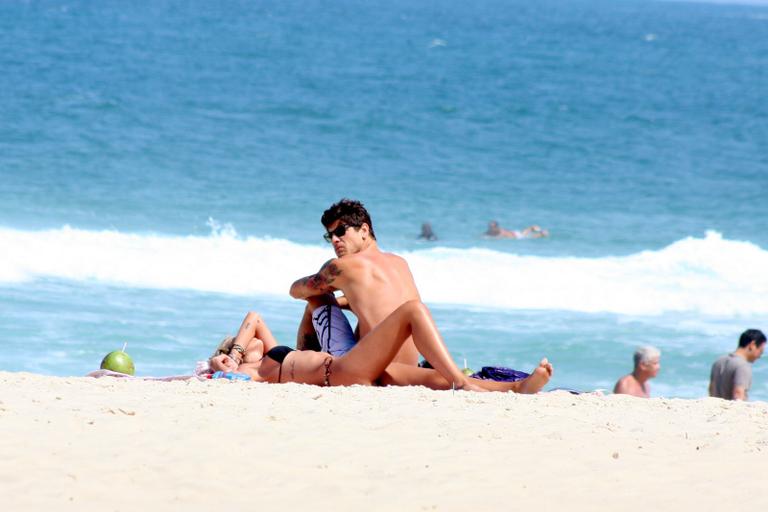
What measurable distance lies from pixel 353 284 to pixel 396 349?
0.47 m

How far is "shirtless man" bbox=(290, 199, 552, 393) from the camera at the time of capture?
20.7ft

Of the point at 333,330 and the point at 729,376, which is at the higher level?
the point at 729,376

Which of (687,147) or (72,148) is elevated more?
(687,147)

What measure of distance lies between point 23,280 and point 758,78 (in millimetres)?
36603

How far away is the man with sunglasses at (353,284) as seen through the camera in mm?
6305

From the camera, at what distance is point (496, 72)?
38062 millimetres

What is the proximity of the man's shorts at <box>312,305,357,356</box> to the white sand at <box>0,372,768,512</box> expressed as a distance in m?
0.51

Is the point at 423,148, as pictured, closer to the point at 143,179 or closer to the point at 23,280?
the point at 143,179

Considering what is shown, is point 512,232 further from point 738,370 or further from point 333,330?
point 333,330

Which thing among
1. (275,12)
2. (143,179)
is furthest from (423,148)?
(275,12)

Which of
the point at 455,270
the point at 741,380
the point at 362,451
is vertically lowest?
the point at 362,451

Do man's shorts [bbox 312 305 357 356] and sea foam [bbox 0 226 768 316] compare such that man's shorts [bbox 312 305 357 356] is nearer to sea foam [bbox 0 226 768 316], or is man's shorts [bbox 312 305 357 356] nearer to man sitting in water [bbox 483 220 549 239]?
sea foam [bbox 0 226 768 316]

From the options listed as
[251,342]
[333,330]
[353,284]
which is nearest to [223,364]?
[251,342]

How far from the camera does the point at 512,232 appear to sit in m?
19.9
